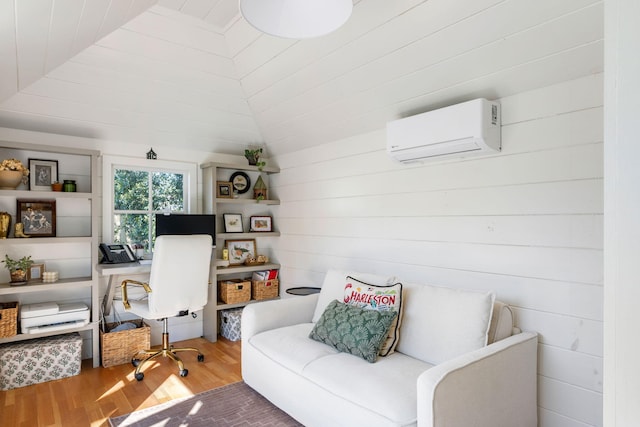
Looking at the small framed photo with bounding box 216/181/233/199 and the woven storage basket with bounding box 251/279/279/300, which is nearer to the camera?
the small framed photo with bounding box 216/181/233/199

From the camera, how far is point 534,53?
2.11m

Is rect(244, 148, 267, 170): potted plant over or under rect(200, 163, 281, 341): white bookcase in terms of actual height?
over

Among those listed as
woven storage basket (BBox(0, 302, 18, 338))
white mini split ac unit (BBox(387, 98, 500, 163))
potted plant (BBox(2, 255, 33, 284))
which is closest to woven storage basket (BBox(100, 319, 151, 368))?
woven storage basket (BBox(0, 302, 18, 338))

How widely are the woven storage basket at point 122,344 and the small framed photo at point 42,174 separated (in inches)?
52.5

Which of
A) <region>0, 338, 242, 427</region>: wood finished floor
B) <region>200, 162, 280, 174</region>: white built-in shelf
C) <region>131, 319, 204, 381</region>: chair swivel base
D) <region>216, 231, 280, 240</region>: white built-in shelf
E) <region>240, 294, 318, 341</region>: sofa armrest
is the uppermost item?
<region>200, 162, 280, 174</region>: white built-in shelf

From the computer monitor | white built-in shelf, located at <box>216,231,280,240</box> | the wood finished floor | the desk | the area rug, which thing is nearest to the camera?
the area rug

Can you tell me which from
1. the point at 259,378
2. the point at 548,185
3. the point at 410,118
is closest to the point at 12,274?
the point at 259,378

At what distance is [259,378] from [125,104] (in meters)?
2.50

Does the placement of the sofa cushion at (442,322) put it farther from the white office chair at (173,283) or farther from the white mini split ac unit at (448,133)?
the white office chair at (173,283)

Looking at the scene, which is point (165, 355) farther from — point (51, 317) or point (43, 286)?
point (43, 286)

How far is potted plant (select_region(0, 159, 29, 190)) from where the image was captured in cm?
297

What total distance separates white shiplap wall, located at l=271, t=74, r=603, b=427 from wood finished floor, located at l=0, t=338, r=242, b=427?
1.63 meters

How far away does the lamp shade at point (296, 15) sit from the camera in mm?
1397

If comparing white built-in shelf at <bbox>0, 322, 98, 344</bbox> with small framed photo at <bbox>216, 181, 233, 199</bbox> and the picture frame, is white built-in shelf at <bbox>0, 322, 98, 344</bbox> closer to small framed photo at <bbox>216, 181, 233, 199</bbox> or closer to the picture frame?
small framed photo at <bbox>216, 181, 233, 199</bbox>
